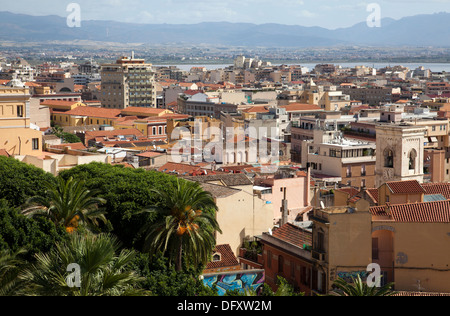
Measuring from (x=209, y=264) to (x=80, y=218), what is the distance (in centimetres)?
297

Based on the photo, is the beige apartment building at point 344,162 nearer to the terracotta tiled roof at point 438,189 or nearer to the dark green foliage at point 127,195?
the terracotta tiled roof at point 438,189

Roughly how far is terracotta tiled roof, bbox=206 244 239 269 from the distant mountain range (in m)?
15.3

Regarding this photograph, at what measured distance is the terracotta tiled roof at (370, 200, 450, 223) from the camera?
12.7 meters

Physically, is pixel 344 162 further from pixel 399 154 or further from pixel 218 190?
pixel 218 190

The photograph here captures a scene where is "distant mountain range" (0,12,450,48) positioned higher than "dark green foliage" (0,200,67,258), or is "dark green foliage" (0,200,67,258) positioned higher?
"distant mountain range" (0,12,450,48)

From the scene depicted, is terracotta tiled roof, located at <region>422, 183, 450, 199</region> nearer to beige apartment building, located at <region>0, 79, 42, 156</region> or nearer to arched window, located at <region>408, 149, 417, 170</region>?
arched window, located at <region>408, 149, 417, 170</region>

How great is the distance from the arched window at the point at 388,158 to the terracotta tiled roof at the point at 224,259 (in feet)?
29.6

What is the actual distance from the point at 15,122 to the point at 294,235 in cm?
888

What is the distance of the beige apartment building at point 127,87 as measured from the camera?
227 ft

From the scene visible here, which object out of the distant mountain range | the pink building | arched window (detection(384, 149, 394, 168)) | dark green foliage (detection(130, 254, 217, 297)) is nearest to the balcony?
dark green foliage (detection(130, 254, 217, 297))

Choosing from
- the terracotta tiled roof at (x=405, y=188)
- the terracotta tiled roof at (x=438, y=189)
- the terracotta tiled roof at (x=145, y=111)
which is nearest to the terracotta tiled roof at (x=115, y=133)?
the terracotta tiled roof at (x=145, y=111)

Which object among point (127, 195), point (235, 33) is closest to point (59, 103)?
point (127, 195)

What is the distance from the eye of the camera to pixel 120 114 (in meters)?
55.1

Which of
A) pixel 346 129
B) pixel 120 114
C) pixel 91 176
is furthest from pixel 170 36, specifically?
pixel 91 176
